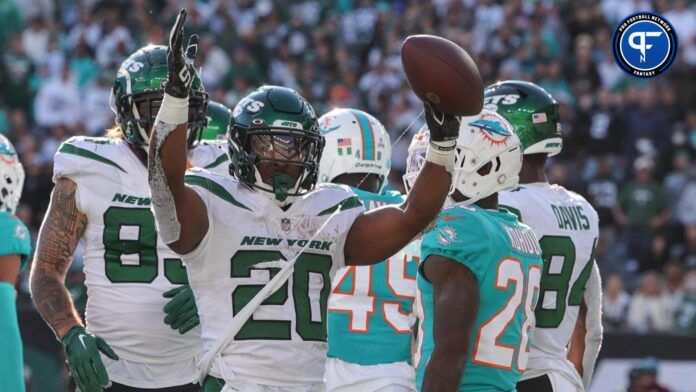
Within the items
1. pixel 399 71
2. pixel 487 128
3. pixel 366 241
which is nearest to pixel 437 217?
pixel 366 241

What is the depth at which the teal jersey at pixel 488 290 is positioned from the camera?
172 inches

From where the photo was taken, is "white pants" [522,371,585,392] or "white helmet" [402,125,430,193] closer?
"white helmet" [402,125,430,193]

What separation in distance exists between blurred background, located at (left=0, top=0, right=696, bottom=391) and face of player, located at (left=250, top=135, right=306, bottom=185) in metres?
5.91

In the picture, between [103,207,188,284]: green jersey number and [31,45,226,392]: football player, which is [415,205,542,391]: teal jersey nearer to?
[31,45,226,392]: football player

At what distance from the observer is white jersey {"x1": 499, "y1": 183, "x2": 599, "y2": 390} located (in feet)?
17.1

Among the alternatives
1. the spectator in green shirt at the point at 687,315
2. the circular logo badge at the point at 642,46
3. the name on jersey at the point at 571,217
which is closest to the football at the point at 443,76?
the name on jersey at the point at 571,217

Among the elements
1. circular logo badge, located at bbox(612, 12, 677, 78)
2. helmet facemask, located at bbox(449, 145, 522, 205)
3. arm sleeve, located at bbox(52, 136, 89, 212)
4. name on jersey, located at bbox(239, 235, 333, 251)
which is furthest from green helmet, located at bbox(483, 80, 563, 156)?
circular logo badge, located at bbox(612, 12, 677, 78)

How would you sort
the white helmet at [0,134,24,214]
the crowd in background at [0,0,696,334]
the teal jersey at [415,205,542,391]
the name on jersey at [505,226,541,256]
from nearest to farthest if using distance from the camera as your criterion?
the teal jersey at [415,205,542,391] → the name on jersey at [505,226,541,256] → the white helmet at [0,134,24,214] → the crowd in background at [0,0,696,334]

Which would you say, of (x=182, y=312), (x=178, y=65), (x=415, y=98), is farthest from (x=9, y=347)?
(x=415, y=98)

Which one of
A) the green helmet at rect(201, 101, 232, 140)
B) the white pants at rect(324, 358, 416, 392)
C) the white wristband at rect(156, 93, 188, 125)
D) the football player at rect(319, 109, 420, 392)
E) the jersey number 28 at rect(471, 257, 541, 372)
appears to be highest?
the white wristband at rect(156, 93, 188, 125)

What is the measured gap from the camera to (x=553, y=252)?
5.27 m

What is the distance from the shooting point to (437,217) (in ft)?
13.8

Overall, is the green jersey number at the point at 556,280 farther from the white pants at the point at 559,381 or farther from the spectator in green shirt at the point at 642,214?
the spectator in green shirt at the point at 642,214

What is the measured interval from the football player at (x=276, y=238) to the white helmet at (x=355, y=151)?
158 centimetres
